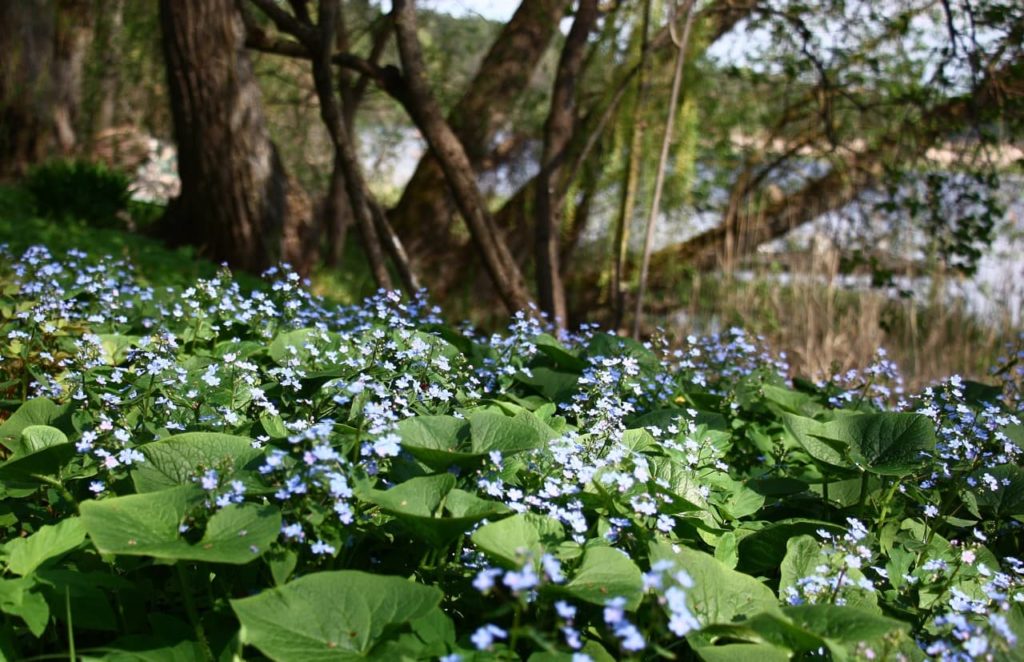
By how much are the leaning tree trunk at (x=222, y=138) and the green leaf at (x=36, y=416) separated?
375cm

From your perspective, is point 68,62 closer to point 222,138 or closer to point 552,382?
point 222,138

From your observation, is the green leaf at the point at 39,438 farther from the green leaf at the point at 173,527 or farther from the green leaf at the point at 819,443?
the green leaf at the point at 819,443

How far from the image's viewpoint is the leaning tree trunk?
18.2 feet

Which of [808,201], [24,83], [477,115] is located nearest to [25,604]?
[477,115]

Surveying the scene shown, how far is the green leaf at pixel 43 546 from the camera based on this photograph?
65.0 inches


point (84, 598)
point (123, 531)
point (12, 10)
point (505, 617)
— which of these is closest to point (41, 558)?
point (84, 598)

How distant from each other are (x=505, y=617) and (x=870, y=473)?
98cm

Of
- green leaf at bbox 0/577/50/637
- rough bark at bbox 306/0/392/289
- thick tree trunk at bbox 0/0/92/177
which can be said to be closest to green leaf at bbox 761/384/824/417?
green leaf at bbox 0/577/50/637

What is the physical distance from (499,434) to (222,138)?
→ 4346 millimetres

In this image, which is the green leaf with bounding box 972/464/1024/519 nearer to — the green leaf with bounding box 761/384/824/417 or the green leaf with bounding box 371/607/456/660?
the green leaf with bounding box 761/384/824/417

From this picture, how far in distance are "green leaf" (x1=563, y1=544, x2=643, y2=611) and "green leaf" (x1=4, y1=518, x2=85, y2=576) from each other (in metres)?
0.87

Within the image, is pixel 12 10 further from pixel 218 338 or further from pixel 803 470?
pixel 803 470

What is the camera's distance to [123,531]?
1556 millimetres

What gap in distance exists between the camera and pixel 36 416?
6.92 feet
